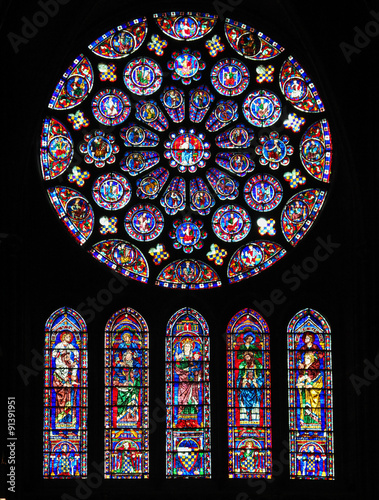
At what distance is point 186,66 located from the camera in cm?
2495

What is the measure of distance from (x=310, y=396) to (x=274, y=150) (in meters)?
4.57

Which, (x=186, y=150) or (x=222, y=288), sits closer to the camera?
(x=222, y=288)

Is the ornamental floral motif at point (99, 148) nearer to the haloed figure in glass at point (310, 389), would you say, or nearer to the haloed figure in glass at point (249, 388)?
the haloed figure in glass at point (249, 388)

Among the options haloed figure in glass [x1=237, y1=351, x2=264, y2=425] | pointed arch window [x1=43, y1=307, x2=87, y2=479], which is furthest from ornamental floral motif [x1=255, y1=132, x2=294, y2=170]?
pointed arch window [x1=43, y1=307, x2=87, y2=479]

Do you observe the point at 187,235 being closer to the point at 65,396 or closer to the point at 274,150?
the point at 274,150

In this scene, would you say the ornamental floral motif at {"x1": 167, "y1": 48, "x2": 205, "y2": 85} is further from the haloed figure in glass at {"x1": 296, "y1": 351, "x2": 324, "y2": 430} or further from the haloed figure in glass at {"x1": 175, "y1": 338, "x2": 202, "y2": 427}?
the haloed figure in glass at {"x1": 296, "y1": 351, "x2": 324, "y2": 430}

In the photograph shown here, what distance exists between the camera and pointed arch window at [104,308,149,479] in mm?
23125

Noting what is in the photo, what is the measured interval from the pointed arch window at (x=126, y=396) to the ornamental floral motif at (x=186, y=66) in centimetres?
454

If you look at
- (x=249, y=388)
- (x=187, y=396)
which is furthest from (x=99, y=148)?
(x=249, y=388)

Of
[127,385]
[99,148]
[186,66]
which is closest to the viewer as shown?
[127,385]

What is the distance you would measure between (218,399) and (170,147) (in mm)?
4766

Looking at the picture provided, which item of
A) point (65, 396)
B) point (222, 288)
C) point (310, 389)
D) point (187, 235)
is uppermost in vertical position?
point (187, 235)

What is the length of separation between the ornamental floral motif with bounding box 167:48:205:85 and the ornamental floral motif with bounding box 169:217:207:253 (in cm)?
268

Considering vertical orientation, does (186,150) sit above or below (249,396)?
above
